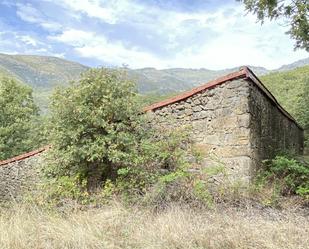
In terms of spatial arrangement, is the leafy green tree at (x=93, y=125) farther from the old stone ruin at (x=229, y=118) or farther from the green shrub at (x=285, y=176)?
the green shrub at (x=285, y=176)

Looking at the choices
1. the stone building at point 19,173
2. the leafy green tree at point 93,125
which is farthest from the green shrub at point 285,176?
the stone building at point 19,173

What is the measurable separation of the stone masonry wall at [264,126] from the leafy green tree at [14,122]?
1924cm

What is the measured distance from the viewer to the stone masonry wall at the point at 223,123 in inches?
332

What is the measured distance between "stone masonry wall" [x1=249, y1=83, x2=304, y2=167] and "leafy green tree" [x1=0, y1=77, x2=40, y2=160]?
1924 cm

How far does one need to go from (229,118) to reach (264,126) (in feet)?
5.56

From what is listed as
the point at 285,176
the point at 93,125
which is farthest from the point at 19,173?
the point at 285,176

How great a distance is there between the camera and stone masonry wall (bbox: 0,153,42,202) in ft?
43.1

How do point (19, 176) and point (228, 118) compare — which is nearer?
point (228, 118)

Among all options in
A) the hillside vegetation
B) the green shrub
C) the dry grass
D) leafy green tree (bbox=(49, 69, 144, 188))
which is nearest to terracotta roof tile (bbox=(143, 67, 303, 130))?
leafy green tree (bbox=(49, 69, 144, 188))

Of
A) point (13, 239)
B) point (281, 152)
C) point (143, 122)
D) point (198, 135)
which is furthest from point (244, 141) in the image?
point (13, 239)

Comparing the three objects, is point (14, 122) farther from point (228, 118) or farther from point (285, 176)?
point (285, 176)

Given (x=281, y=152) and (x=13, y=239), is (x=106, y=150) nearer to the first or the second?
(x=13, y=239)

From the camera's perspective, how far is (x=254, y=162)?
8695mm

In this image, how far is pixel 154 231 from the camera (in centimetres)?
502
